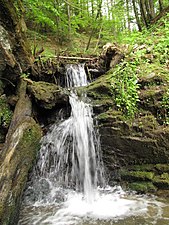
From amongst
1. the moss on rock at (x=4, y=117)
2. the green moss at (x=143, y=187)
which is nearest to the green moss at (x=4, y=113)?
the moss on rock at (x=4, y=117)

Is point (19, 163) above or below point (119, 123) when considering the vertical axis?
below

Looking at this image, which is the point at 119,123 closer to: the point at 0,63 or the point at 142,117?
the point at 142,117

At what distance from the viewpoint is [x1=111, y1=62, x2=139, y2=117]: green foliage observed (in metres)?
4.99

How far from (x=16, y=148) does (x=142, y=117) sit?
2738 millimetres

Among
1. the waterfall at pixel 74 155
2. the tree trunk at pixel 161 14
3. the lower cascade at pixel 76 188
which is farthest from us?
the tree trunk at pixel 161 14

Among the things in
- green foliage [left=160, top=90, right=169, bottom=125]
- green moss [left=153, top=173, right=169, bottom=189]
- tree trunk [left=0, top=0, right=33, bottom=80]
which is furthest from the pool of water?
tree trunk [left=0, top=0, right=33, bottom=80]

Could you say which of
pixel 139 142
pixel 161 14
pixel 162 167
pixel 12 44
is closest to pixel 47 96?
pixel 12 44

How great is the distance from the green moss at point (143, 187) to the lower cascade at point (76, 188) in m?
0.17

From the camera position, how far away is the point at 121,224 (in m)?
3.22

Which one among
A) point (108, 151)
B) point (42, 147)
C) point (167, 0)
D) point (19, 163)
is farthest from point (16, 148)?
point (167, 0)

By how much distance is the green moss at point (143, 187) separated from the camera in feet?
13.8

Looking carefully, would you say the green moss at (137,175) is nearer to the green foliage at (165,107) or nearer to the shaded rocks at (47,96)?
the green foliage at (165,107)

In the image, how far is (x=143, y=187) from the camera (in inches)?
168

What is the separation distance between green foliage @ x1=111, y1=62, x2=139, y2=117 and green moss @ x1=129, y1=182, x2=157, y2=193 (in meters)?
1.46
